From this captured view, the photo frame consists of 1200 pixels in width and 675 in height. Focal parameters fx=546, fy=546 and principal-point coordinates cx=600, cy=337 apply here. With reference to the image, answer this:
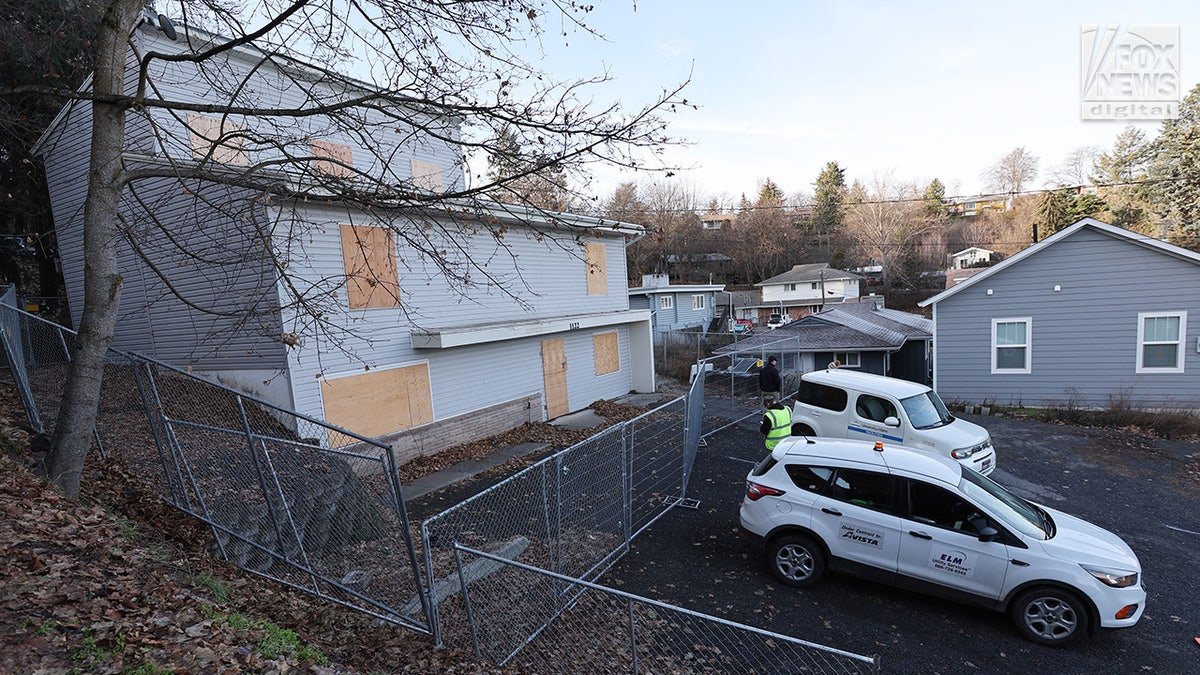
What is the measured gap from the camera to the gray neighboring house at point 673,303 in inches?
1375

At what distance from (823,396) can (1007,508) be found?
5.30 m

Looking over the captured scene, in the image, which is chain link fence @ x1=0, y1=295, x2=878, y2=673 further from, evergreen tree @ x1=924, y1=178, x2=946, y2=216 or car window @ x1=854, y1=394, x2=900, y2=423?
evergreen tree @ x1=924, y1=178, x2=946, y2=216

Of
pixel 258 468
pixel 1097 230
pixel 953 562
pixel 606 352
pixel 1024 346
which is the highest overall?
pixel 1097 230

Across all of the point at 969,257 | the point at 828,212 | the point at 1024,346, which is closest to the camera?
the point at 1024,346

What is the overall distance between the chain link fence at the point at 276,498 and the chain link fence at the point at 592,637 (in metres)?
0.68

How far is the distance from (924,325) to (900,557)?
22145mm

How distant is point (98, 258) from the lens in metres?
5.29

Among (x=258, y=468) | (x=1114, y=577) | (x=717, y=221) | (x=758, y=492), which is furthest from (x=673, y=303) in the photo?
(x=717, y=221)

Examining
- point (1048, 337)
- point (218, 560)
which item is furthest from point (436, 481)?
point (1048, 337)

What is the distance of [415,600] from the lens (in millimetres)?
5613

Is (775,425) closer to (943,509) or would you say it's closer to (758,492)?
(758,492)

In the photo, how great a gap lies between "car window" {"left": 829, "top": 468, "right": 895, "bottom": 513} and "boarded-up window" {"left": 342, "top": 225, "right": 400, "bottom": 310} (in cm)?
827

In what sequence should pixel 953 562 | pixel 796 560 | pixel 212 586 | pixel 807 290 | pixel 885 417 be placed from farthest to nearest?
pixel 807 290, pixel 885 417, pixel 796 560, pixel 953 562, pixel 212 586

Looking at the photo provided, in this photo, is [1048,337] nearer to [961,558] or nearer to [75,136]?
[961,558]
